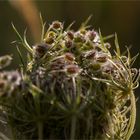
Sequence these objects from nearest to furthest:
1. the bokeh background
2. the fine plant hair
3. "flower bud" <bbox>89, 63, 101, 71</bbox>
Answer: the fine plant hair → "flower bud" <bbox>89, 63, 101, 71</bbox> → the bokeh background

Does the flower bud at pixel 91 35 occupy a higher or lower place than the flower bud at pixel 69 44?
higher

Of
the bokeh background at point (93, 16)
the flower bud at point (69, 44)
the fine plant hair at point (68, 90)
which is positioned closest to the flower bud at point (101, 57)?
the fine plant hair at point (68, 90)

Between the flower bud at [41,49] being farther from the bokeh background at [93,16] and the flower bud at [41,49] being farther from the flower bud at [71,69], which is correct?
the bokeh background at [93,16]

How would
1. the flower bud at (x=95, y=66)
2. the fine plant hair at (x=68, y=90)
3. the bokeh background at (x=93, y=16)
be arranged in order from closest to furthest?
the fine plant hair at (x=68, y=90)
the flower bud at (x=95, y=66)
the bokeh background at (x=93, y=16)

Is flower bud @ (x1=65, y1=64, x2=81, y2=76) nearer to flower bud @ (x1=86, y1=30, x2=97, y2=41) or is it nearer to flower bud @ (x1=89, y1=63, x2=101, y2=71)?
flower bud @ (x1=89, y1=63, x2=101, y2=71)

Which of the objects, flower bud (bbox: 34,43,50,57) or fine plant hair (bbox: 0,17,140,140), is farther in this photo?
flower bud (bbox: 34,43,50,57)

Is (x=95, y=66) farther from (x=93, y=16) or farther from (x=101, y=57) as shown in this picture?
(x=93, y=16)

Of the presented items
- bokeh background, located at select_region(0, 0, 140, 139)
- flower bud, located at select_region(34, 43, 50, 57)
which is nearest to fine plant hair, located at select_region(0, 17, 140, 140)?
flower bud, located at select_region(34, 43, 50, 57)

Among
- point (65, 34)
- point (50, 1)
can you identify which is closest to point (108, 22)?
point (50, 1)

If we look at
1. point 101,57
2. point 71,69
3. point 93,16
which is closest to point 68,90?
point 71,69

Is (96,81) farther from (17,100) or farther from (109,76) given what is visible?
(17,100)
